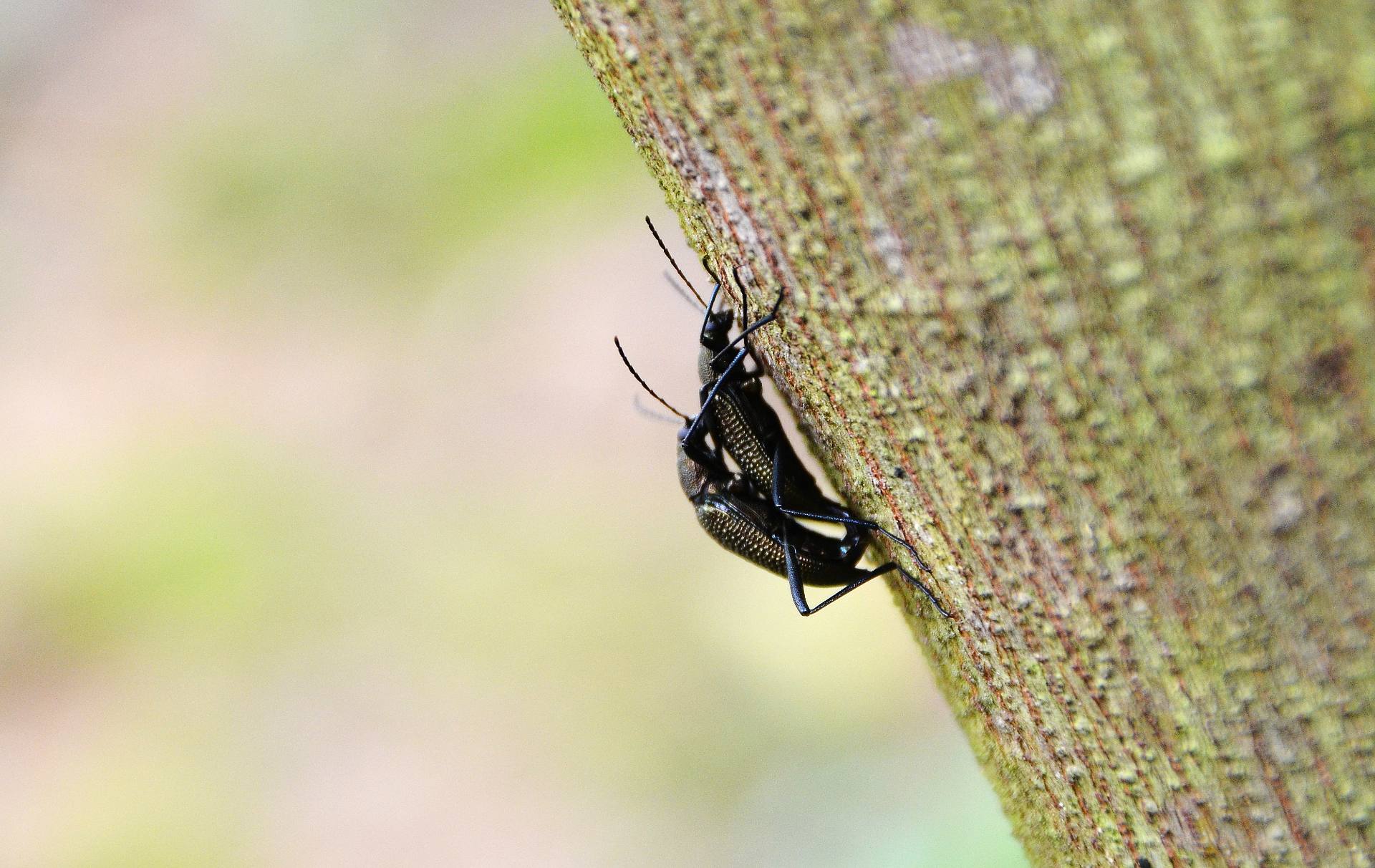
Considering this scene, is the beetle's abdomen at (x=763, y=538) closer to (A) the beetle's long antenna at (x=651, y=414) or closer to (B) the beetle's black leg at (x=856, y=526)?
(B) the beetle's black leg at (x=856, y=526)

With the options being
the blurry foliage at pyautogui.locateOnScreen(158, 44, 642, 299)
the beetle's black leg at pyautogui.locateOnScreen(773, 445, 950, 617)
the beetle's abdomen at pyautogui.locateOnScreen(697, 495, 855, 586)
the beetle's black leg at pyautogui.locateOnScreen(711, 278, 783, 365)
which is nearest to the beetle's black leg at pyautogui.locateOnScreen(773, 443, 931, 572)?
the beetle's black leg at pyautogui.locateOnScreen(773, 445, 950, 617)

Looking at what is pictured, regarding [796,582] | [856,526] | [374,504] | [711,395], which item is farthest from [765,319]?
[374,504]

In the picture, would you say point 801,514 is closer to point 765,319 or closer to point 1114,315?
point 765,319

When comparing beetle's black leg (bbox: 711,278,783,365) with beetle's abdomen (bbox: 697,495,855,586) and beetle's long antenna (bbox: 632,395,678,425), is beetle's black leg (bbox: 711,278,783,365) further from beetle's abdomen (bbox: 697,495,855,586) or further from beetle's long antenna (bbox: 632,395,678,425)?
beetle's long antenna (bbox: 632,395,678,425)

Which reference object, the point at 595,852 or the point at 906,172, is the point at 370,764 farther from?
the point at 906,172

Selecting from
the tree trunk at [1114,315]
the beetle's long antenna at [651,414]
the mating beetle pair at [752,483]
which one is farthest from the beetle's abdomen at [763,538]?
the tree trunk at [1114,315]
